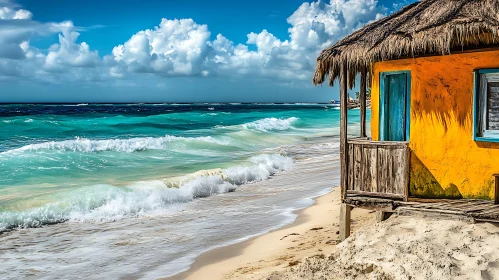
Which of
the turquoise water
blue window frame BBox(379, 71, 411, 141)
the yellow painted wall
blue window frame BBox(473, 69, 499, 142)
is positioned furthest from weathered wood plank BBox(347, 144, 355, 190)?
the turquoise water

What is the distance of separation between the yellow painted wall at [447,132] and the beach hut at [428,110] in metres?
0.01

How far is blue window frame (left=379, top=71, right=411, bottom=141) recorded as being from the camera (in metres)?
6.83

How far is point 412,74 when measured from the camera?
6.71 metres

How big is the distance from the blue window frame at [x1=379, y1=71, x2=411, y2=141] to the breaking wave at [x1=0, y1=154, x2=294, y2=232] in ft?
19.3

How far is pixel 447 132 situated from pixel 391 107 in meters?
0.94

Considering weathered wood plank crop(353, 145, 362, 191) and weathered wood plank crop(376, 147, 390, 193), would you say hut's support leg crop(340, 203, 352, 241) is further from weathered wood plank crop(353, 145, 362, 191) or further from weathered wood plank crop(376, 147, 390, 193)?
weathered wood plank crop(376, 147, 390, 193)

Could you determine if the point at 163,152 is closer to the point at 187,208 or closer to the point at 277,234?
the point at 187,208

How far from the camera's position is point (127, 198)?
37.4 feet

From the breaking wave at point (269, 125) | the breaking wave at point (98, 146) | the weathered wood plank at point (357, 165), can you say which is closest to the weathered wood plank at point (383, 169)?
the weathered wood plank at point (357, 165)

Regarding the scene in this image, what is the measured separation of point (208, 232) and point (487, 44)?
5647mm

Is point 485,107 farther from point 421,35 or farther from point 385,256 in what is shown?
point 385,256

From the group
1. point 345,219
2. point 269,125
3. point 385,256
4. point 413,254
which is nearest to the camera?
point 413,254

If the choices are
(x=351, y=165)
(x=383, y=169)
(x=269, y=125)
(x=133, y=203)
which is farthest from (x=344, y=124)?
(x=269, y=125)

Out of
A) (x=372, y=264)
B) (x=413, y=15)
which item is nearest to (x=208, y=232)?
(x=372, y=264)
